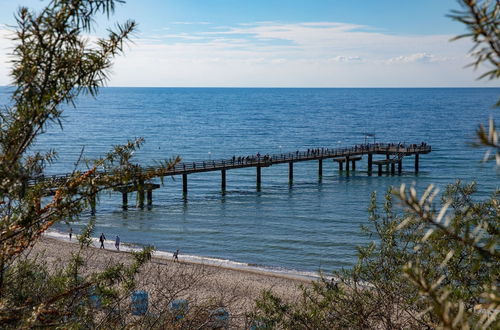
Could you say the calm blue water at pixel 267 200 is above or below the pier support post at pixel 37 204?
below

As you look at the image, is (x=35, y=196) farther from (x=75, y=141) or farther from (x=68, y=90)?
(x=75, y=141)

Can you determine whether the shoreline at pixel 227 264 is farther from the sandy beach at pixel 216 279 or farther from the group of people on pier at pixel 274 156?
the group of people on pier at pixel 274 156

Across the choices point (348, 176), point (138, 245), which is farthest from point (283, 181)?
point (138, 245)

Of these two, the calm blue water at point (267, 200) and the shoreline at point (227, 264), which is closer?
the shoreline at point (227, 264)

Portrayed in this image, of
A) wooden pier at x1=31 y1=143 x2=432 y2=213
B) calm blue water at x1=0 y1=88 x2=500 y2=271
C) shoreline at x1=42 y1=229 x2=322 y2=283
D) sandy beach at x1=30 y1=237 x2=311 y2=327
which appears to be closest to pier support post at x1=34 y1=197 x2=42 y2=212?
calm blue water at x1=0 y1=88 x2=500 y2=271

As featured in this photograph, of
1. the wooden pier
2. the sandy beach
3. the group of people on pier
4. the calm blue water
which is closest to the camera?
the sandy beach

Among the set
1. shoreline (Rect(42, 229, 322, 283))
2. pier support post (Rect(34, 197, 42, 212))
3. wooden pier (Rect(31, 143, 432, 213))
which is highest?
pier support post (Rect(34, 197, 42, 212))

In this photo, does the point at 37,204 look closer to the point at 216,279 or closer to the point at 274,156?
the point at 216,279

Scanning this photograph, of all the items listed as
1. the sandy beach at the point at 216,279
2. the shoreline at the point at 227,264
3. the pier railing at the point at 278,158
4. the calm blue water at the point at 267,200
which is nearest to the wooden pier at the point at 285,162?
the pier railing at the point at 278,158

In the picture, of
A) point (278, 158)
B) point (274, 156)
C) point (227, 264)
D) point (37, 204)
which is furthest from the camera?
point (278, 158)

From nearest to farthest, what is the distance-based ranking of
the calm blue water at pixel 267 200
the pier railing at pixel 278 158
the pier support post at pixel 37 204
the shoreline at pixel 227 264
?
the pier support post at pixel 37 204 → the shoreline at pixel 227 264 → the calm blue water at pixel 267 200 → the pier railing at pixel 278 158

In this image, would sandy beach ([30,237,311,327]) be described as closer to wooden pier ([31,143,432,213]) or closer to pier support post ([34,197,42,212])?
wooden pier ([31,143,432,213])

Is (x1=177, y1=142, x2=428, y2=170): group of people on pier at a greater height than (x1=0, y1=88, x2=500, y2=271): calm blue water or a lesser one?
greater

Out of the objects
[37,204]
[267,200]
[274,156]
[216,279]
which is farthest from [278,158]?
[37,204]
